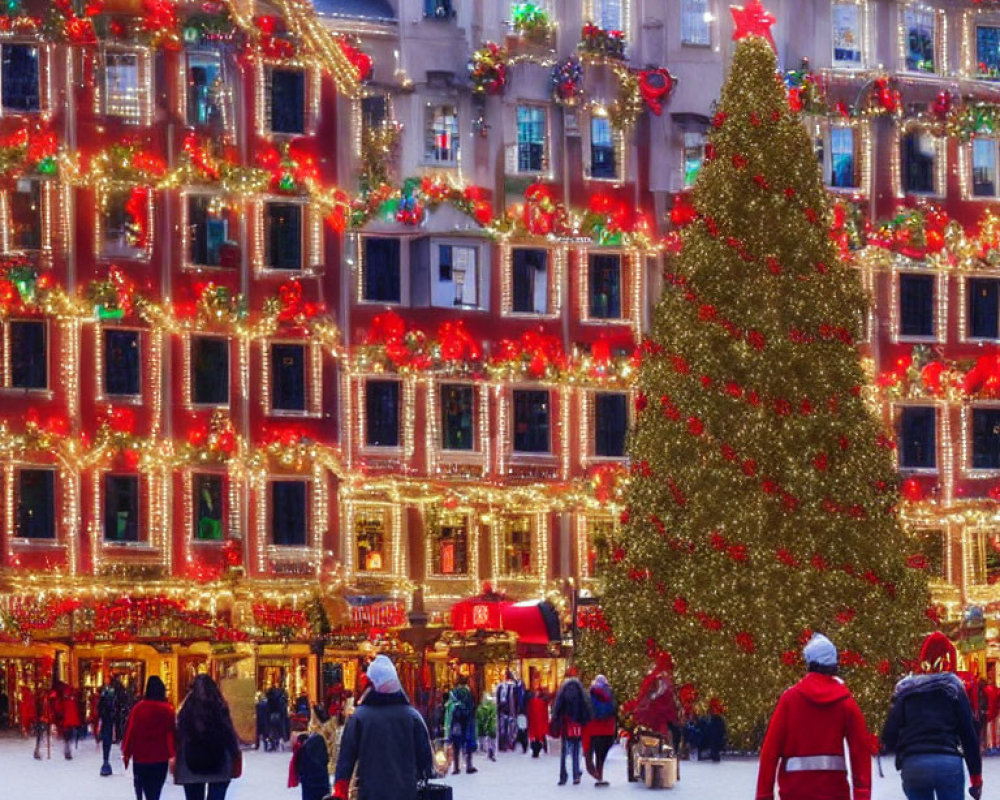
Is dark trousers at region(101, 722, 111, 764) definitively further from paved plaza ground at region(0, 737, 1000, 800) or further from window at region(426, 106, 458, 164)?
window at region(426, 106, 458, 164)

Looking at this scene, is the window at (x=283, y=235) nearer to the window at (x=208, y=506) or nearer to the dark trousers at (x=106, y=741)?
the window at (x=208, y=506)

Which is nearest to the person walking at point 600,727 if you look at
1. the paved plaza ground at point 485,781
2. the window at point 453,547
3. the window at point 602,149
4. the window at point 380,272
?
the paved plaza ground at point 485,781

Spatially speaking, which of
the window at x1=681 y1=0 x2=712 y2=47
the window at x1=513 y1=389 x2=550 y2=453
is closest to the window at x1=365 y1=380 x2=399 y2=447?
the window at x1=513 y1=389 x2=550 y2=453

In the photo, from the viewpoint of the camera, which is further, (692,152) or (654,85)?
(692,152)

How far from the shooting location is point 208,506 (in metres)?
62.6

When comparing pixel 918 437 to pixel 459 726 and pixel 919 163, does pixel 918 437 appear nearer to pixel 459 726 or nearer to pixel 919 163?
pixel 919 163

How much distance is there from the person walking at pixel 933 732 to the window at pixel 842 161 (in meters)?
49.4

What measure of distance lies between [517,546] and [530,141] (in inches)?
366

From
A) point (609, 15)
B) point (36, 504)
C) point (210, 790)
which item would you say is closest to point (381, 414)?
point (36, 504)

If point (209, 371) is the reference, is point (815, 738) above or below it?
below

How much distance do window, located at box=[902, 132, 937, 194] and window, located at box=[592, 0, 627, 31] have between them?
7.66 meters

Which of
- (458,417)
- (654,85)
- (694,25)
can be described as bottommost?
(458,417)

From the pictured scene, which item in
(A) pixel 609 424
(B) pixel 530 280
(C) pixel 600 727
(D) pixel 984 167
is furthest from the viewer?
(D) pixel 984 167

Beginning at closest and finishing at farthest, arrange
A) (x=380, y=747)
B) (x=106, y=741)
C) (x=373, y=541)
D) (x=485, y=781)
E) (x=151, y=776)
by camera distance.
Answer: (x=380, y=747)
(x=151, y=776)
(x=485, y=781)
(x=106, y=741)
(x=373, y=541)
